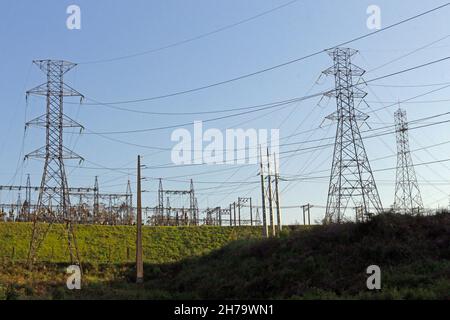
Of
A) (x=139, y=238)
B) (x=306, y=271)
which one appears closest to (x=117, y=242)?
(x=139, y=238)

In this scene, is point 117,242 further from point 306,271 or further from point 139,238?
point 306,271

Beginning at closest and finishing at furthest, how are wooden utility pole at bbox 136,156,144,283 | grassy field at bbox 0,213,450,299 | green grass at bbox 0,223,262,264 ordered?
1. grassy field at bbox 0,213,450,299
2. wooden utility pole at bbox 136,156,144,283
3. green grass at bbox 0,223,262,264

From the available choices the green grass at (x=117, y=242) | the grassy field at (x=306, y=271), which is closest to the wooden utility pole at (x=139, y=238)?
the grassy field at (x=306, y=271)

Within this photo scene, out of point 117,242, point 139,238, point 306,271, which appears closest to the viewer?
point 306,271

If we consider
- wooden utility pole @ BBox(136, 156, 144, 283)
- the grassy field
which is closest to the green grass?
the grassy field

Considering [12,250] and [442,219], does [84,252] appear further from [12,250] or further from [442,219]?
[442,219]

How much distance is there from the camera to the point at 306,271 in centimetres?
2891

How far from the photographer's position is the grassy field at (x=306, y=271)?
2447 centimetres

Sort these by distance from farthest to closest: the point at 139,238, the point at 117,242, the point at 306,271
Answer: the point at 117,242
the point at 139,238
the point at 306,271

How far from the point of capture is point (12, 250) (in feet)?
165

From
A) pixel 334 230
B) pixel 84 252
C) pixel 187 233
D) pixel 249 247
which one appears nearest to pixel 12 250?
pixel 84 252

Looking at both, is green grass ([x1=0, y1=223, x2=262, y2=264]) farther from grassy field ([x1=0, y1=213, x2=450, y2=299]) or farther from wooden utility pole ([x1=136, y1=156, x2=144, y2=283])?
wooden utility pole ([x1=136, y1=156, x2=144, y2=283])

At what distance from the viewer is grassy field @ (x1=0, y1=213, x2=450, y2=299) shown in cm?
2447
